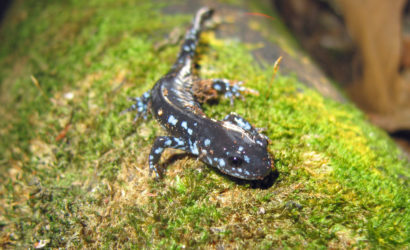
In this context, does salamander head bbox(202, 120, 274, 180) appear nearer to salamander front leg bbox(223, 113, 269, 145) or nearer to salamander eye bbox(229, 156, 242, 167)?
salamander eye bbox(229, 156, 242, 167)

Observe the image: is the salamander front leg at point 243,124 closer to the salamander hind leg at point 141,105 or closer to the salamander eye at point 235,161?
the salamander eye at point 235,161

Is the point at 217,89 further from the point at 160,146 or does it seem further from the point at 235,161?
the point at 235,161

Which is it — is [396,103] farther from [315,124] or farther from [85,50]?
[85,50]

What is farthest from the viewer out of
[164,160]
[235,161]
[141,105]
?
[141,105]

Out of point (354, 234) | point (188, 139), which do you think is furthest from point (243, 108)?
point (354, 234)

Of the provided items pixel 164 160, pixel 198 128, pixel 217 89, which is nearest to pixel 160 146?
pixel 164 160

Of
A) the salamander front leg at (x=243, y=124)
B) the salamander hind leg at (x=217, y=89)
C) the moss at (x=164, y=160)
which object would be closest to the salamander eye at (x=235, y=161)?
the moss at (x=164, y=160)
